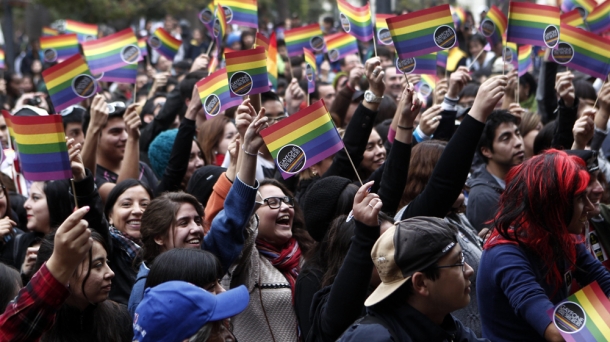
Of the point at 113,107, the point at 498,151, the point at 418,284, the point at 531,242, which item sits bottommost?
the point at 498,151

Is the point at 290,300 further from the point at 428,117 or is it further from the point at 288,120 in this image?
the point at 428,117

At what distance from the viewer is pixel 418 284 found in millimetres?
2900

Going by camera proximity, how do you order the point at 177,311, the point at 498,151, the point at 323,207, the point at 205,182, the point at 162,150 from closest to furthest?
the point at 177,311 < the point at 323,207 < the point at 205,182 < the point at 498,151 < the point at 162,150

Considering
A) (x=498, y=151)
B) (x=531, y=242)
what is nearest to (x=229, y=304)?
(x=531, y=242)

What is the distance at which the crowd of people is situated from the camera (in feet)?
9.61

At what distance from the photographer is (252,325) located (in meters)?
4.18

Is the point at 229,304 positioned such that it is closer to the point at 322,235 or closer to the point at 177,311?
the point at 177,311

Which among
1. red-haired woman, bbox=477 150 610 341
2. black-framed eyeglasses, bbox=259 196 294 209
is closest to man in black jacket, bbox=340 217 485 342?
red-haired woman, bbox=477 150 610 341

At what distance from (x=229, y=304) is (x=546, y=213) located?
1.35 m

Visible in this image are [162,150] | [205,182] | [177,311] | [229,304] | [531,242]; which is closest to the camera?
[177,311]

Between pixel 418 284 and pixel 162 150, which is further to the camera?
pixel 162 150

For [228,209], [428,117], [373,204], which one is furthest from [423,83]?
[373,204]

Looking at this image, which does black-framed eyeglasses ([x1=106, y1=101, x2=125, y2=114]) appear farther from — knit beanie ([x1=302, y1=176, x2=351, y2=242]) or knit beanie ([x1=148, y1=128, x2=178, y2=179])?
knit beanie ([x1=302, y1=176, x2=351, y2=242])

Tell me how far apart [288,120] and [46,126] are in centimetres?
Result: 122
